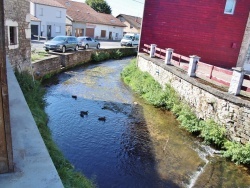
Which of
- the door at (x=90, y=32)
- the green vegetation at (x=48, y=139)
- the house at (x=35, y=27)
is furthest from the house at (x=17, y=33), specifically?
the door at (x=90, y=32)

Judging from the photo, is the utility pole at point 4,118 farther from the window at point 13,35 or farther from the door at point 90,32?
the door at point 90,32

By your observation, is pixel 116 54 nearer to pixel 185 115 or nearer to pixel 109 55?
pixel 109 55

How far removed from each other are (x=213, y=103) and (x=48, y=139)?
5753 millimetres

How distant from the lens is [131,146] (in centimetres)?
779

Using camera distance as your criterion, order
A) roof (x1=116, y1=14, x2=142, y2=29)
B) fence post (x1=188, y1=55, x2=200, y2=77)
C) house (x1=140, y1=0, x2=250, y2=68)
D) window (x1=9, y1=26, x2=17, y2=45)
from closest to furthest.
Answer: window (x1=9, y1=26, x2=17, y2=45) → fence post (x1=188, y1=55, x2=200, y2=77) → house (x1=140, y1=0, x2=250, y2=68) → roof (x1=116, y1=14, x2=142, y2=29)

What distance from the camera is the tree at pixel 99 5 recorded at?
161 ft

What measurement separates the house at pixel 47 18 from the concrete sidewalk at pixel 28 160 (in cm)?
2766

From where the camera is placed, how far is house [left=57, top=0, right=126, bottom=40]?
115 feet

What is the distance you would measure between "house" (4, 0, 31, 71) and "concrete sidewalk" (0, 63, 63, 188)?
526 cm

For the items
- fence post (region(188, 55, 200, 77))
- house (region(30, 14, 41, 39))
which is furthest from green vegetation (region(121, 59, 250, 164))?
house (region(30, 14, 41, 39))

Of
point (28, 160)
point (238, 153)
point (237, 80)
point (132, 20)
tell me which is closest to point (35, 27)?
point (132, 20)

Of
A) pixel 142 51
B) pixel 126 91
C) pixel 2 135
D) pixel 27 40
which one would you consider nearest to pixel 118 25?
pixel 142 51

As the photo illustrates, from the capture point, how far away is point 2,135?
2.95 metres

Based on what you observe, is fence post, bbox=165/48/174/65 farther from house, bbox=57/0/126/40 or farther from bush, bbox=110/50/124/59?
house, bbox=57/0/126/40
